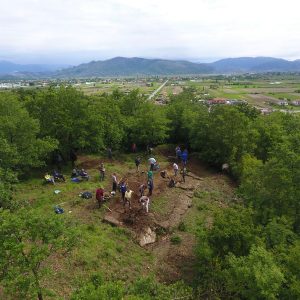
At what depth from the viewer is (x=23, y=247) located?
13.4 metres

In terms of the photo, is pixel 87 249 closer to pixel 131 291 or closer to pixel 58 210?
pixel 58 210

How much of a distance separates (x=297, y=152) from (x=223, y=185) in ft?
37.3

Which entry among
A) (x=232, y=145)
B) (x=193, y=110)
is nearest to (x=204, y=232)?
(x=232, y=145)

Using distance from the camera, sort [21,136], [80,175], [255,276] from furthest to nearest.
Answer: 1. [21,136]
2. [80,175]
3. [255,276]

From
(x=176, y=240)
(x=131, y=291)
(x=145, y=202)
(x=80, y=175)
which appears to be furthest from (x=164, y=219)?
(x=80, y=175)

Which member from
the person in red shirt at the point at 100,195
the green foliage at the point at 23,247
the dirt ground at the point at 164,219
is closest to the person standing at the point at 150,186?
the dirt ground at the point at 164,219

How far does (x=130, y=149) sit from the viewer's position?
160 ft

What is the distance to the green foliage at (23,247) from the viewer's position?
13234 millimetres

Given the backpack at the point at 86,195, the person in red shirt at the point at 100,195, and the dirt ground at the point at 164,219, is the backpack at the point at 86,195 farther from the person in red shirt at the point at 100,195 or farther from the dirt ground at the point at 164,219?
the person in red shirt at the point at 100,195

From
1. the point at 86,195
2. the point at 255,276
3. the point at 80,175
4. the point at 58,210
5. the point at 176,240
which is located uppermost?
the point at 255,276

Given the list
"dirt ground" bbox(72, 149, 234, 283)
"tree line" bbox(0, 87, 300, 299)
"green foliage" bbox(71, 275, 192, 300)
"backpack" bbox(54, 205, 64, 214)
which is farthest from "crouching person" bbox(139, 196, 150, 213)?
"green foliage" bbox(71, 275, 192, 300)

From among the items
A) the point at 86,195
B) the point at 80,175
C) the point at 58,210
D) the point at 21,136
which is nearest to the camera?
the point at 58,210

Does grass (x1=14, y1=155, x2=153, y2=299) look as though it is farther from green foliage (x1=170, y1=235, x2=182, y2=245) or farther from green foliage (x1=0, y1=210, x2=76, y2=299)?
green foliage (x1=170, y1=235, x2=182, y2=245)

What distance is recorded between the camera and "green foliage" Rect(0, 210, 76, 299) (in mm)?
13234
